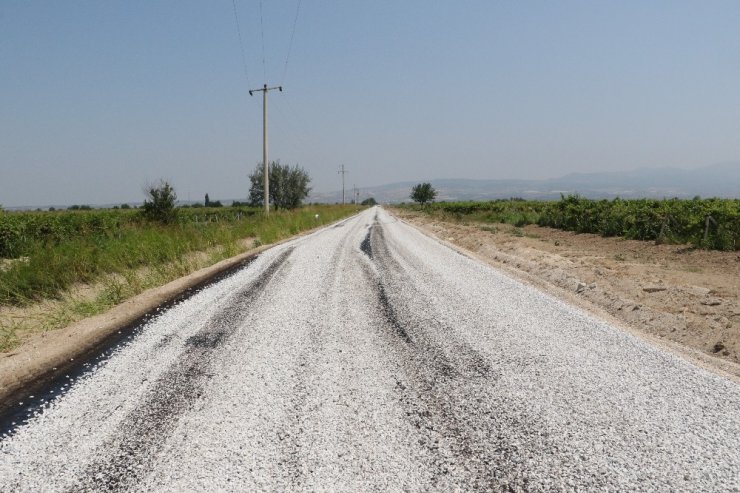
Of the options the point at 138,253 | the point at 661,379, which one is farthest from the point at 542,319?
the point at 138,253

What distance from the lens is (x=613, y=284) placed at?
784cm

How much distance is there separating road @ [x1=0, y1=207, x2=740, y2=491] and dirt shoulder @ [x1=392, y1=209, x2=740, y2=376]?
34.6 inches

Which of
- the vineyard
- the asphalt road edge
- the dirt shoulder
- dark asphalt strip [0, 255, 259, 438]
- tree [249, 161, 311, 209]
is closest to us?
dark asphalt strip [0, 255, 259, 438]

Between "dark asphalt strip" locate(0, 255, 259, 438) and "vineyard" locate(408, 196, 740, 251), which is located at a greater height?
"vineyard" locate(408, 196, 740, 251)

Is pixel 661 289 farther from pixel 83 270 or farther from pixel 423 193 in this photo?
pixel 423 193

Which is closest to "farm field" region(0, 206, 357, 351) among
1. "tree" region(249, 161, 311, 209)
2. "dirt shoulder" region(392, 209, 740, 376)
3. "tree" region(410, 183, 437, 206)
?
"dirt shoulder" region(392, 209, 740, 376)

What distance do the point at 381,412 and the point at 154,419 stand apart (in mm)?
1692

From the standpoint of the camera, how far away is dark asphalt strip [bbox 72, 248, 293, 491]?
95.1 inches

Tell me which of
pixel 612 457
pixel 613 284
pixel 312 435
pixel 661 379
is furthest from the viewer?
pixel 613 284

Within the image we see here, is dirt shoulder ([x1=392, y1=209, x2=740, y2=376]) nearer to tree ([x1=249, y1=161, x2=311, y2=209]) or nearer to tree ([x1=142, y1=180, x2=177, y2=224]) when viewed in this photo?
tree ([x1=142, y1=180, x2=177, y2=224])

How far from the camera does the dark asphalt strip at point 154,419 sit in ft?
7.93

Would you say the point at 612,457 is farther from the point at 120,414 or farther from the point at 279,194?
the point at 279,194

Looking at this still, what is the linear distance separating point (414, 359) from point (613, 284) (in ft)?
18.6

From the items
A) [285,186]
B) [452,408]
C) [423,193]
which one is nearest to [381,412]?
[452,408]
